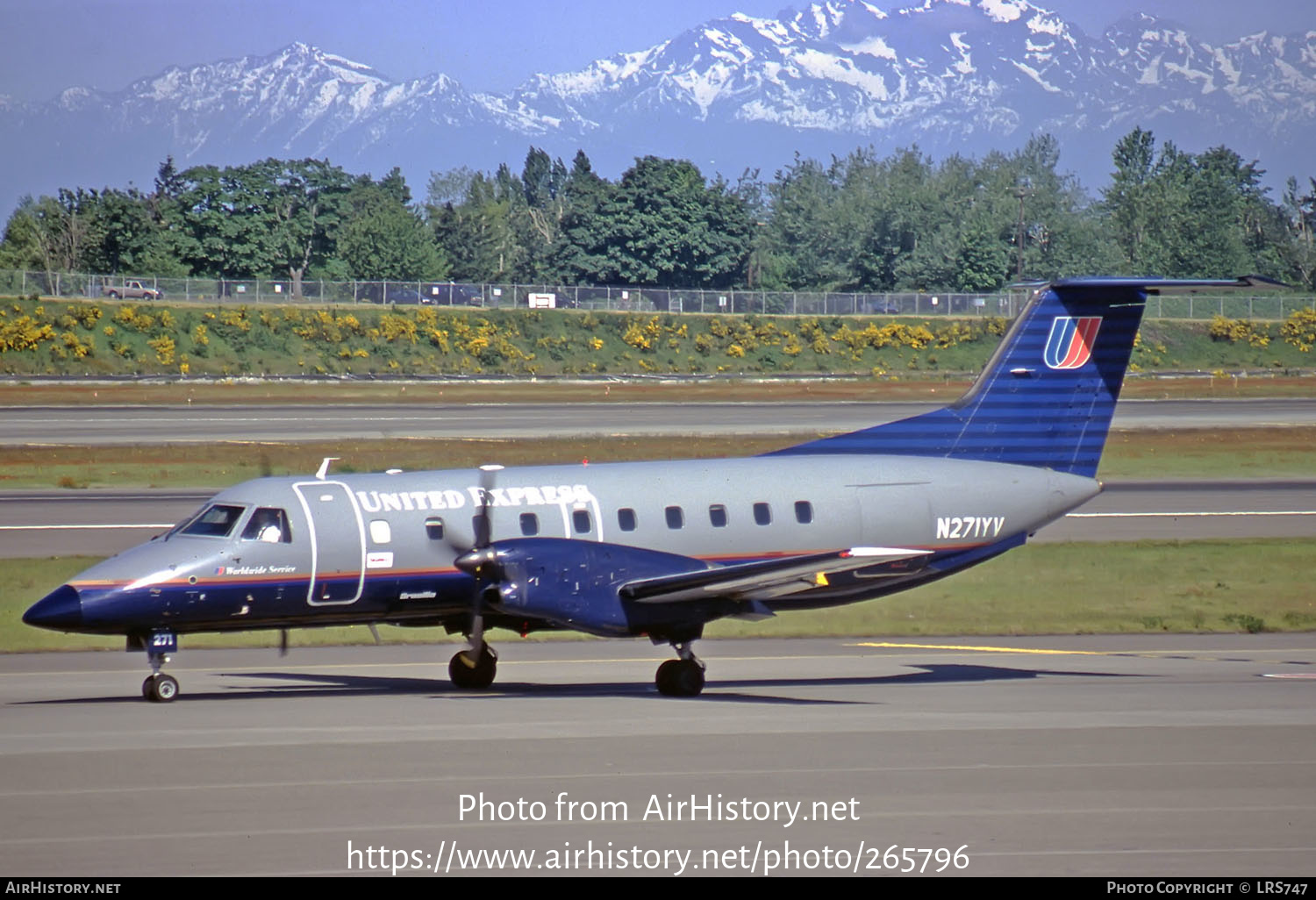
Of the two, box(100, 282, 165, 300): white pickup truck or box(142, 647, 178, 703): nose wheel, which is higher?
box(100, 282, 165, 300): white pickup truck

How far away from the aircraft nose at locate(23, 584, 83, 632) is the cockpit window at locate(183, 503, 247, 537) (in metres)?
1.84

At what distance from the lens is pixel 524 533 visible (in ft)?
69.1

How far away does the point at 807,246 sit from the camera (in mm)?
155625

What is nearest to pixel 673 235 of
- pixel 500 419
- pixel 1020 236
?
pixel 1020 236

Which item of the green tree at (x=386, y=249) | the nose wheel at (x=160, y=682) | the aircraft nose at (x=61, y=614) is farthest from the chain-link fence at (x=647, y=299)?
the aircraft nose at (x=61, y=614)

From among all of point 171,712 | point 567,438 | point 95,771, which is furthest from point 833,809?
point 567,438

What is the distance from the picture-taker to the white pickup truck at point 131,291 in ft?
361

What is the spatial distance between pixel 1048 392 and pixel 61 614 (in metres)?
15.4

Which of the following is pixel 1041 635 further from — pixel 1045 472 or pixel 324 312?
pixel 324 312

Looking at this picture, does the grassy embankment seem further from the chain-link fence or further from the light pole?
the light pole

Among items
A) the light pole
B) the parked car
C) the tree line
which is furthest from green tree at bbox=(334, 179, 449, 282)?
the light pole

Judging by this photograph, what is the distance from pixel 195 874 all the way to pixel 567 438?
49.7 metres

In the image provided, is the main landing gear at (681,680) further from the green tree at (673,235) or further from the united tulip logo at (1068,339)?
the green tree at (673,235)

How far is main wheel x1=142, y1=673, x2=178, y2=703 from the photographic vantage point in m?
19.7
